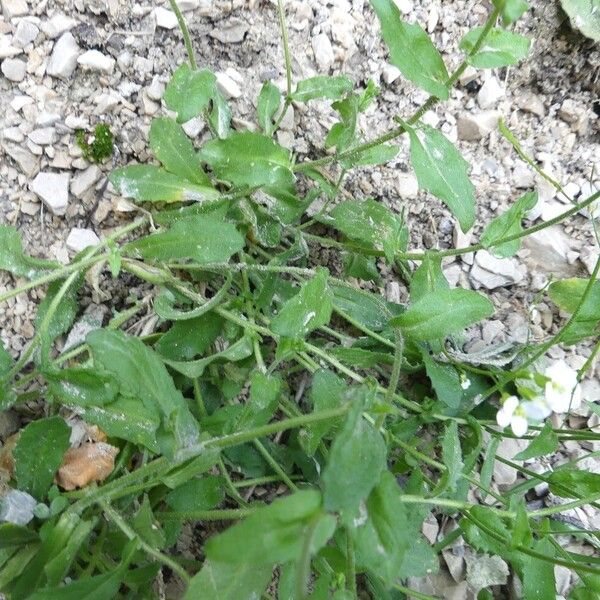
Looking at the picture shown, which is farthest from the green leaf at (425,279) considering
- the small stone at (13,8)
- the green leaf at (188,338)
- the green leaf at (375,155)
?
the small stone at (13,8)

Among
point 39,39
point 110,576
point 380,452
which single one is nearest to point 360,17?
point 39,39

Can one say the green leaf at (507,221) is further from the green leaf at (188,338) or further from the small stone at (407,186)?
the green leaf at (188,338)

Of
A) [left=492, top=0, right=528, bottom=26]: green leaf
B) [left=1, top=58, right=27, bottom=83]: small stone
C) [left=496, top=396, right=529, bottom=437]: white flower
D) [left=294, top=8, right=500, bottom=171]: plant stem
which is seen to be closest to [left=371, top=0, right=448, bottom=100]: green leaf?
[left=294, top=8, right=500, bottom=171]: plant stem

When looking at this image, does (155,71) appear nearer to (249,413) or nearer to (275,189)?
(275,189)

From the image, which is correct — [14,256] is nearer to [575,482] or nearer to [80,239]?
[80,239]

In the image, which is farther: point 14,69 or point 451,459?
point 14,69

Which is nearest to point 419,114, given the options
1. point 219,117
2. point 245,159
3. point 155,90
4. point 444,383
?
point 245,159
